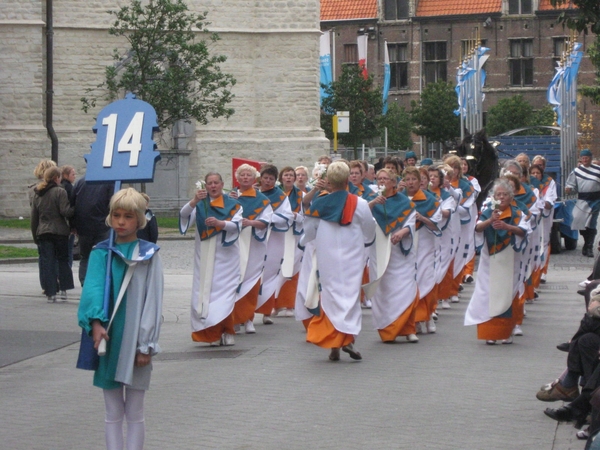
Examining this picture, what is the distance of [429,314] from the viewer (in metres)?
13.3

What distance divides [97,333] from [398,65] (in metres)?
71.1

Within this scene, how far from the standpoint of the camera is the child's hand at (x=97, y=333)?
6.42 m

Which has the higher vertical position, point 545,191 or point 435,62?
point 435,62

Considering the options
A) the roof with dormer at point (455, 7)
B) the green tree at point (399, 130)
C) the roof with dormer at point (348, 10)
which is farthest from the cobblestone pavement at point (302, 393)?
the roof with dormer at point (348, 10)

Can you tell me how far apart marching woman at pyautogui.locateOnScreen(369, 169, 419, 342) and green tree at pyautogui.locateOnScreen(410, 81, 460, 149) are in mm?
49712

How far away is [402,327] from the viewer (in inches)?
487

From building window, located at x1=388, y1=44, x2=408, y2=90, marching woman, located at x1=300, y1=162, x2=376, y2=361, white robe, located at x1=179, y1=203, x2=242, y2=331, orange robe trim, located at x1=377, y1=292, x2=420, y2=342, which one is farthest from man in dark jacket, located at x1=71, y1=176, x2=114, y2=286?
building window, located at x1=388, y1=44, x2=408, y2=90

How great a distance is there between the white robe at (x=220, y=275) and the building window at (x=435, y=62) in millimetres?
64073

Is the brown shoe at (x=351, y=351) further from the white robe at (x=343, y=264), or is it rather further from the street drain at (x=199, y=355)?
the street drain at (x=199, y=355)

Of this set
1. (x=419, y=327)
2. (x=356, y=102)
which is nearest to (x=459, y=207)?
(x=419, y=327)

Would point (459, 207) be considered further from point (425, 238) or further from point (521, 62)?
point (521, 62)

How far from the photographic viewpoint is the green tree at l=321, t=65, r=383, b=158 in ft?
165

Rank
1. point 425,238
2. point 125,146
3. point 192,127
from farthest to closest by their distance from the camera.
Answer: point 192,127 → point 425,238 → point 125,146

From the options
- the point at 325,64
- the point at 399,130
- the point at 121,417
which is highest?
the point at 325,64
